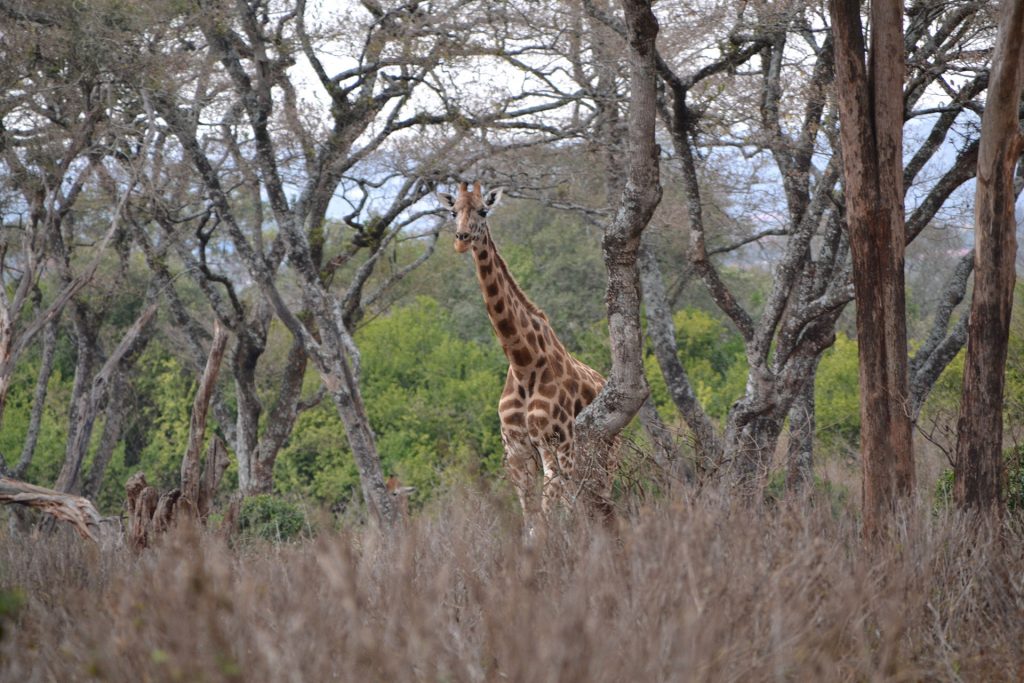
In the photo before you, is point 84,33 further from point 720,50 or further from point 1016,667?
point 1016,667

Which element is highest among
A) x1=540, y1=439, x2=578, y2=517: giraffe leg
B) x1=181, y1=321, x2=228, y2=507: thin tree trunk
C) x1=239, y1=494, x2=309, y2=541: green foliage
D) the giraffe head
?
the giraffe head

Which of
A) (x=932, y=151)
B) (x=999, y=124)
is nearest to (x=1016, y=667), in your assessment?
(x=999, y=124)

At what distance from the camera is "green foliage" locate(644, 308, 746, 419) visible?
75.2ft

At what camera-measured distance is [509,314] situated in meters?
9.13

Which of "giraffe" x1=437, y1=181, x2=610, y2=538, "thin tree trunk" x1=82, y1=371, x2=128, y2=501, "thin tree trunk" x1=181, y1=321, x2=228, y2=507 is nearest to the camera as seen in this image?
"giraffe" x1=437, y1=181, x2=610, y2=538

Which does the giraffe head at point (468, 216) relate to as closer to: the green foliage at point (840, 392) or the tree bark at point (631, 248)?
the tree bark at point (631, 248)

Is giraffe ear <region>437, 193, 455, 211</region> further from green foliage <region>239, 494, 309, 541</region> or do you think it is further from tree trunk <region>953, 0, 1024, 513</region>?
green foliage <region>239, 494, 309, 541</region>

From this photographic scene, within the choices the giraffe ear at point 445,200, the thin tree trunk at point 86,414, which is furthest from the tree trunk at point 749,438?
the thin tree trunk at point 86,414

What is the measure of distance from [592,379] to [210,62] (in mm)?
7035

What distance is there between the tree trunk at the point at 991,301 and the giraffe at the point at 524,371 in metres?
2.73

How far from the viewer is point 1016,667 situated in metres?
5.11

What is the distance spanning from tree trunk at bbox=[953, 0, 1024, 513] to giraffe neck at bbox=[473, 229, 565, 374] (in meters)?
3.29

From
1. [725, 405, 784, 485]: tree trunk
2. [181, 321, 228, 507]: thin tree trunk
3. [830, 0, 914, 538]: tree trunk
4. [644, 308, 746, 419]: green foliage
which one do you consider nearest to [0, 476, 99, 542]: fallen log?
[181, 321, 228, 507]: thin tree trunk

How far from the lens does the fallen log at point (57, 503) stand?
858 centimetres
